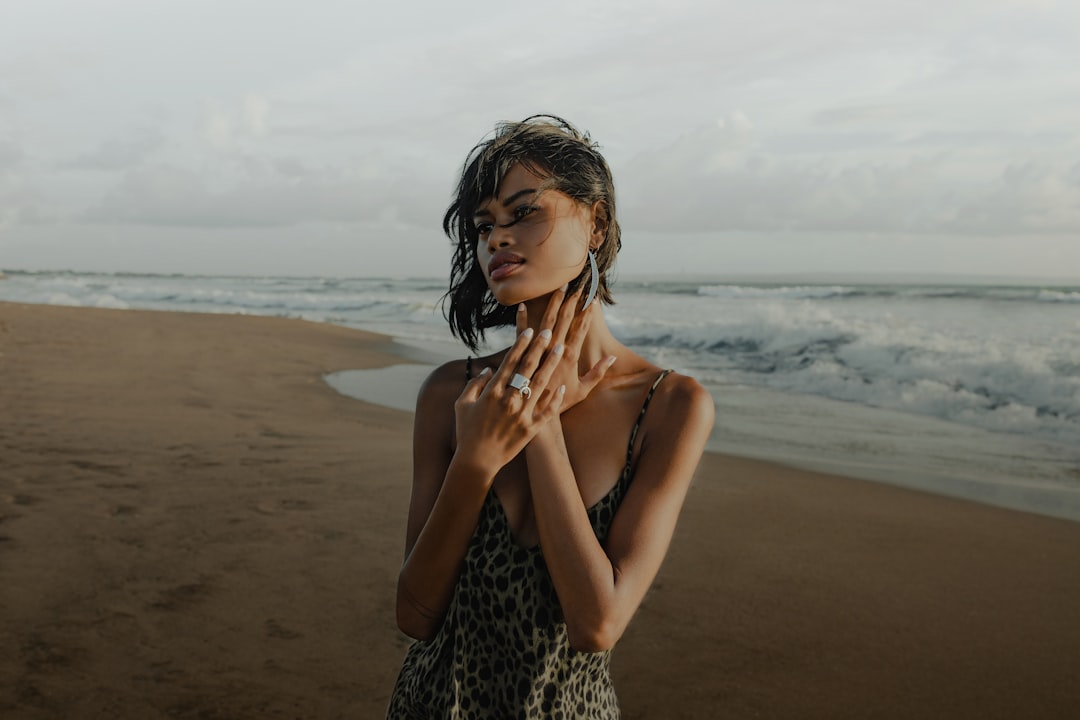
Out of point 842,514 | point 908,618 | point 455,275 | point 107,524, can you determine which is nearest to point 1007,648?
point 908,618

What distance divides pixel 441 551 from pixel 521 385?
38 cm

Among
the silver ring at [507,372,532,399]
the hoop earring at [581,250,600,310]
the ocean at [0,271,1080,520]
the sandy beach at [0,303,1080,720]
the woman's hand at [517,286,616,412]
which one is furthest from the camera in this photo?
the ocean at [0,271,1080,520]

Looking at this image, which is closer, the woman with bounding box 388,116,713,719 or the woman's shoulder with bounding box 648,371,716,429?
the woman with bounding box 388,116,713,719

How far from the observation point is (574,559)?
1.57m

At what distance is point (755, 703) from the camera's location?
11.8ft

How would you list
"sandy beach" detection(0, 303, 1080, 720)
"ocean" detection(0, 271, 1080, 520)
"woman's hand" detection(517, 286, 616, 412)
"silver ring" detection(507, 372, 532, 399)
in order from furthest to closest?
1. "ocean" detection(0, 271, 1080, 520)
2. "sandy beach" detection(0, 303, 1080, 720)
3. "woman's hand" detection(517, 286, 616, 412)
4. "silver ring" detection(507, 372, 532, 399)

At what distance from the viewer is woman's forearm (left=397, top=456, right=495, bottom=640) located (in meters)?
1.61

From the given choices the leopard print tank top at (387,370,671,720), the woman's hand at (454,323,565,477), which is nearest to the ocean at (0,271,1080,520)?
the leopard print tank top at (387,370,671,720)

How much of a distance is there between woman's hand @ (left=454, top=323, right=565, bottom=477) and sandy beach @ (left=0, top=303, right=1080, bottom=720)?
2391mm

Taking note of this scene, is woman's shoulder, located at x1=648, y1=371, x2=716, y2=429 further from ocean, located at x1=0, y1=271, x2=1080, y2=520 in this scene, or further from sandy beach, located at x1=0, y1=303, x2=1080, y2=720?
ocean, located at x1=0, y1=271, x2=1080, y2=520

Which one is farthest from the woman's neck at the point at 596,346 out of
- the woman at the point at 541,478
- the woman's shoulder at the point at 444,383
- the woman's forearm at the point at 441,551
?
the woman's forearm at the point at 441,551

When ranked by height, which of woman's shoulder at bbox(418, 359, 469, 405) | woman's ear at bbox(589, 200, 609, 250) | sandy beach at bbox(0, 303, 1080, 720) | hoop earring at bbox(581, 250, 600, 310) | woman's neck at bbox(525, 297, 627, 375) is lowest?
sandy beach at bbox(0, 303, 1080, 720)

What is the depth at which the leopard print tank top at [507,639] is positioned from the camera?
1690mm

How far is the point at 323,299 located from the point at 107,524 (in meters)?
34.0
